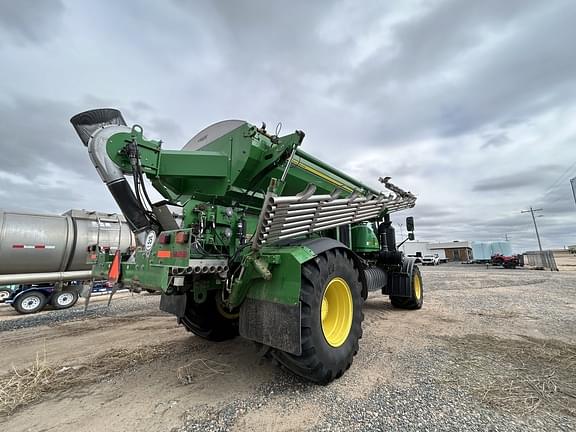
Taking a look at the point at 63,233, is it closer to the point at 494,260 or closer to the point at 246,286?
the point at 246,286

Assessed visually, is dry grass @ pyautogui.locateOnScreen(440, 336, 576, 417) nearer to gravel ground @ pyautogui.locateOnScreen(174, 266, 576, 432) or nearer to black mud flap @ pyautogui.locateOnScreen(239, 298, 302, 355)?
gravel ground @ pyautogui.locateOnScreen(174, 266, 576, 432)

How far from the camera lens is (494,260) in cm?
3127

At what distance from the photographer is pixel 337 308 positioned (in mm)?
3461

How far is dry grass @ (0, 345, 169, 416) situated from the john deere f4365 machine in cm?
82

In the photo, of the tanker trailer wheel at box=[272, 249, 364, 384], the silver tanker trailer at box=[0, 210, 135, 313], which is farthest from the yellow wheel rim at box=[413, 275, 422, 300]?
the silver tanker trailer at box=[0, 210, 135, 313]

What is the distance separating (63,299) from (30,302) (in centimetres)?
80

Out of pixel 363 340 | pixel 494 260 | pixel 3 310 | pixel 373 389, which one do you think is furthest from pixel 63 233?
pixel 494 260

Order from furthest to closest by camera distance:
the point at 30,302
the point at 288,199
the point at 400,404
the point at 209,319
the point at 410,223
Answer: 1. the point at 30,302
2. the point at 410,223
3. the point at 209,319
4. the point at 288,199
5. the point at 400,404

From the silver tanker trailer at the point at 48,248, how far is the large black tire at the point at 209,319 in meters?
6.66

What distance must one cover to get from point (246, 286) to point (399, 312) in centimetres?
493

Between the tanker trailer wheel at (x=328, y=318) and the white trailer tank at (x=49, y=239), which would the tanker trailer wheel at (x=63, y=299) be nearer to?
the white trailer tank at (x=49, y=239)

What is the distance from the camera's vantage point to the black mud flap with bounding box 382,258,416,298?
6684 mm

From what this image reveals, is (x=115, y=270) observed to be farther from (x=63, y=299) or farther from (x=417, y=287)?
(x=63, y=299)

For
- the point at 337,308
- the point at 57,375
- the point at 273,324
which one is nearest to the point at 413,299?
the point at 337,308
